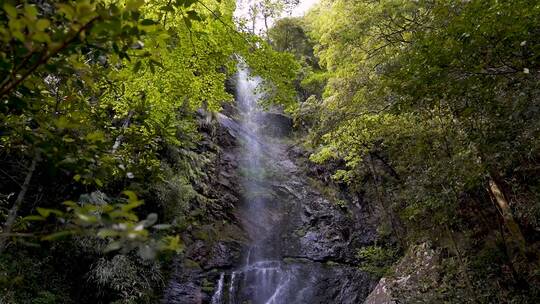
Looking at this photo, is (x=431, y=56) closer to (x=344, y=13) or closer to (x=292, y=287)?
(x=344, y=13)

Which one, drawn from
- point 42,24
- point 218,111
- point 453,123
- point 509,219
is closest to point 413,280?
point 509,219

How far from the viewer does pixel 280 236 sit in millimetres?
15164

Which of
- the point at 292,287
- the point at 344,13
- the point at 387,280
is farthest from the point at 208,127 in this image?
the point at 387,280

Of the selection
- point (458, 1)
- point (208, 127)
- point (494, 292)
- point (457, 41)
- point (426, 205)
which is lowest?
point (494, 292)

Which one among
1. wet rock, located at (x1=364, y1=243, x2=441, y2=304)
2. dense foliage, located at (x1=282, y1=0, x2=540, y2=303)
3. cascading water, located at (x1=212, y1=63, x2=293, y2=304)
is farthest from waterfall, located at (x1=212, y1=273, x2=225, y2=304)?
dense foliage, located at (x1=282, y1=0, x2=540, y2=303)

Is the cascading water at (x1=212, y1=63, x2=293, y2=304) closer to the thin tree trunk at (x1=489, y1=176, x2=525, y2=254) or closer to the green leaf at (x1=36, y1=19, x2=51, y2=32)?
the thin tree trunk at (x1=489, y1=176, x2=525, y2=254)

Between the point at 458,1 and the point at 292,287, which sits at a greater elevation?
the point at 458,1

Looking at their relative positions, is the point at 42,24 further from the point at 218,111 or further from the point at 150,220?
the point at 218,111

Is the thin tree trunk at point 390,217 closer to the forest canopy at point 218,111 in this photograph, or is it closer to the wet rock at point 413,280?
the forest canopy at point 218,111

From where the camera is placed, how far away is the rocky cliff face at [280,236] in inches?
451

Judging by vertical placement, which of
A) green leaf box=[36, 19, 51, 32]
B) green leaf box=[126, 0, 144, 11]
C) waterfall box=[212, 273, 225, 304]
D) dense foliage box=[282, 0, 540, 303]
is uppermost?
dense foliage box=[282, 0, 540, 303]

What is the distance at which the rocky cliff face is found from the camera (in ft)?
37.6

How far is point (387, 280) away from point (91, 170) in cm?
788

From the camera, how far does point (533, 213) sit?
545cm
